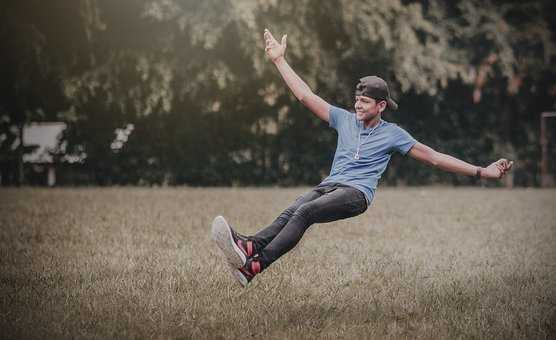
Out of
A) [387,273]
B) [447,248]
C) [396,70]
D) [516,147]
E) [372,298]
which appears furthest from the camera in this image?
[516,147]

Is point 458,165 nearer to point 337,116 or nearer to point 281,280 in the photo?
point 337,116

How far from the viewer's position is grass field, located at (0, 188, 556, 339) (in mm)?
4484

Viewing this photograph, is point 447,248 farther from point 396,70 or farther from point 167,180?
point 167,180

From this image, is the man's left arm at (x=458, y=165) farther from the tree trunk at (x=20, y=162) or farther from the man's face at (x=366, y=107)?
the tree trunk at (x=20, y=162)

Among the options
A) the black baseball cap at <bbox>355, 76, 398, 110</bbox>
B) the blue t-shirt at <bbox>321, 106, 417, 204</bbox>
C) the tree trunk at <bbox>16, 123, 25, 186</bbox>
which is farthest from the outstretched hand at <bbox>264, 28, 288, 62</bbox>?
the tree trunk at <bbox>16, 123, 25, 186</bbox>

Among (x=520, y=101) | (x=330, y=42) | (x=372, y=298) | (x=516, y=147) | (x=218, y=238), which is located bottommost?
(x=372, y=298)

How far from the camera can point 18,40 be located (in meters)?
17.2

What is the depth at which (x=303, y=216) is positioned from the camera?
16.4 ft

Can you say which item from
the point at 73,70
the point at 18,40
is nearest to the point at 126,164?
the point at 73,70

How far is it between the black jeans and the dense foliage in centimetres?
1132

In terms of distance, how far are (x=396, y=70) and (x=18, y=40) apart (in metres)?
9.82

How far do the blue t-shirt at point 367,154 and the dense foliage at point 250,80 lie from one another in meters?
11.0

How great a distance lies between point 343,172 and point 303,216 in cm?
57

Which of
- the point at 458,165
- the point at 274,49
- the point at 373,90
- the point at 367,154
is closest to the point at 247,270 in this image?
the point at 367,154
